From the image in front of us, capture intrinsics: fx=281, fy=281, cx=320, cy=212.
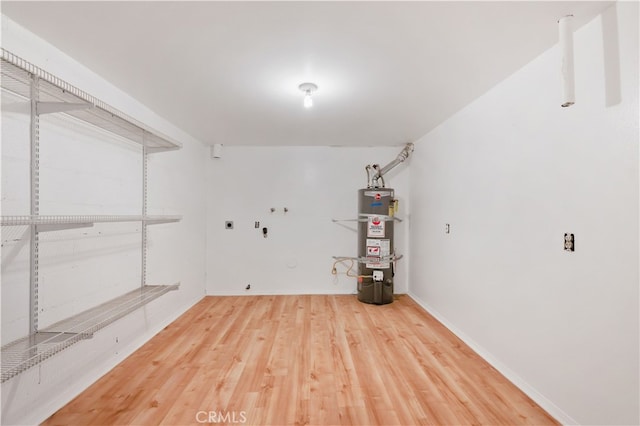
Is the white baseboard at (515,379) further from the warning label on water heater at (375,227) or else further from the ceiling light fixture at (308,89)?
the ceiling light fixture at (308,89)

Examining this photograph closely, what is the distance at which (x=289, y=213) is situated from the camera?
14.3 ft

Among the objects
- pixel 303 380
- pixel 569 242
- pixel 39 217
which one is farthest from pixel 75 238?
pixel 569 242

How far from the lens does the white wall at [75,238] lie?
4.94 ft

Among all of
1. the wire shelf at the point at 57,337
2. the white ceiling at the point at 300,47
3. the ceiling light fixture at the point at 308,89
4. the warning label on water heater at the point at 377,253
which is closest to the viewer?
the wire shelf at the point at 57,337

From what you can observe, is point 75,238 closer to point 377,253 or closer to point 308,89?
point 308,89

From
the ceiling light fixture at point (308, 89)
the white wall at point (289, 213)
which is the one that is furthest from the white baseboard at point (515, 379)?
the ceiling light fixture at point (308, 89)

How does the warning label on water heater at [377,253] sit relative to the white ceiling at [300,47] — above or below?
below

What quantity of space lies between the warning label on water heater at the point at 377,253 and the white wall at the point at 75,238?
254cm

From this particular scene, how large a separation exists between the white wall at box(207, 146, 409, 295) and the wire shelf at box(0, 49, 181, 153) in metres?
1.83

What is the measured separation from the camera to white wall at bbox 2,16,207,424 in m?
1.51

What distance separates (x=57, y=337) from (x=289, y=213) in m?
3.05

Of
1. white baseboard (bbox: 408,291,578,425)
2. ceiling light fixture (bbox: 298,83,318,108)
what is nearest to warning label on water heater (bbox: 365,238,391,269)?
white baseboard (bbox: 408,291,578,425)

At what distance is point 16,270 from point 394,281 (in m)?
4.08

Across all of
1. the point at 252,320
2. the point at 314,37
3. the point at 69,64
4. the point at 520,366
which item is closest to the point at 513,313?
the point at 520,366
